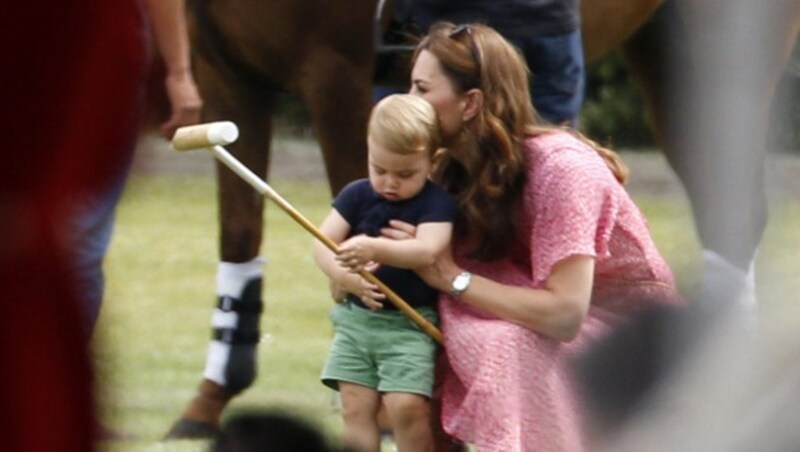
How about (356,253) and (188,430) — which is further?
(188,430)

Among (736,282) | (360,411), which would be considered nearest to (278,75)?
(360,411)

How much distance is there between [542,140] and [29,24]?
2437 mm

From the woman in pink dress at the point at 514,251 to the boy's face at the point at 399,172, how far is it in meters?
0.07

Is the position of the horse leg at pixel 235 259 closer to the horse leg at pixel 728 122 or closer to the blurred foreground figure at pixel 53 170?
the horse leg at pixel 728 122

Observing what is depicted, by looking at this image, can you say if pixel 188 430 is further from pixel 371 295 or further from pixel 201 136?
pixel 201 136

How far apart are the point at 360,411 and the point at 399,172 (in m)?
0.40

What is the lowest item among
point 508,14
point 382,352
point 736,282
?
point 382,352

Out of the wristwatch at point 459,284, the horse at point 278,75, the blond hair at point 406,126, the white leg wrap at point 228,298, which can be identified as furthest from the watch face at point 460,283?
the white leg wrap at point 228,298

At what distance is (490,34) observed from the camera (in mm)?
3643

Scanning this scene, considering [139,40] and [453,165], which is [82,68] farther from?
[453,165]

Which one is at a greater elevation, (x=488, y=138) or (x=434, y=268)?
(x=488, y=138)

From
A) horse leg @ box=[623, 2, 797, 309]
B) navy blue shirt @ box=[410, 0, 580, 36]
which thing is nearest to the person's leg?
navy blue shirt @ box=[410, 0, 580, 36]

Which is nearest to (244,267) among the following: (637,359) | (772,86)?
(637,359)

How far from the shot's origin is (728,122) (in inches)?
60.7
